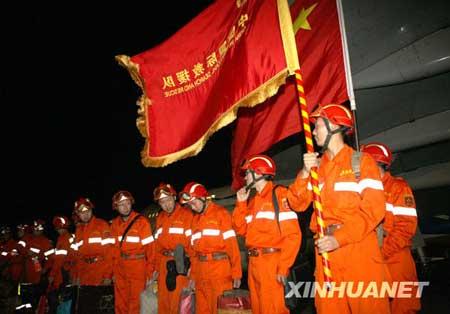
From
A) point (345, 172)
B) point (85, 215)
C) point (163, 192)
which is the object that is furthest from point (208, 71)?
point (85, 215)

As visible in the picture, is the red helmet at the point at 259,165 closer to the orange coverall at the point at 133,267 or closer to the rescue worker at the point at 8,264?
the orange coverall at the point at 133,267

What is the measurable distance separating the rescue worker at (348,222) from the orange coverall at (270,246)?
104 cm

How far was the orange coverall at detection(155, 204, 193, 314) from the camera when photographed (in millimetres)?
6711

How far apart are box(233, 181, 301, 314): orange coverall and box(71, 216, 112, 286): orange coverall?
448 cm

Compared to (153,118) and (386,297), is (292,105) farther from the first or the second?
(386,297)

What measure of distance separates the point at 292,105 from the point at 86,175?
36338 mm

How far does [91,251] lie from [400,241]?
21.4ft

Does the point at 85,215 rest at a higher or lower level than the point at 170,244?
higher

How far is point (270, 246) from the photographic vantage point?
491cm

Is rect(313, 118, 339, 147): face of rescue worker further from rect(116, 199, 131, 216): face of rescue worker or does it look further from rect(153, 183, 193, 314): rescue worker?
rect(116, 199, 131, 216): face of rescue worker

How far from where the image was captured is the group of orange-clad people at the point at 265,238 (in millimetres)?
3393

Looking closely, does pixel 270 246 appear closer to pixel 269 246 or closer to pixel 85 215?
pixel 269 246

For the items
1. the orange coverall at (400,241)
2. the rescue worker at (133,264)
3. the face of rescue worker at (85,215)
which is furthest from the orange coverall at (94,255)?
the orange coverall at (400,241)

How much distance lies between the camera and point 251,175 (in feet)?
18.0
